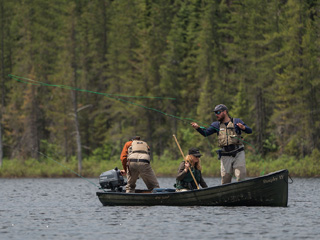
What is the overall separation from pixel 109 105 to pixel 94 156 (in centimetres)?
498

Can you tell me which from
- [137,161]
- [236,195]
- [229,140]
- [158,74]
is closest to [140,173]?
[137,161]

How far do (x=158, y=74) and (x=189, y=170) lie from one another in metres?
36.4

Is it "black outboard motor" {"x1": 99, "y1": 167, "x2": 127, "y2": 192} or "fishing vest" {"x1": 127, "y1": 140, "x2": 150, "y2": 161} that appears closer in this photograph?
"fishing vest" {"x1": 127, "y1": 140, "x2": 150, "y2": 161}

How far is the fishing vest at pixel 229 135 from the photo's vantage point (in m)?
17.5

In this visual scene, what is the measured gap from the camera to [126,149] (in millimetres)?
19781

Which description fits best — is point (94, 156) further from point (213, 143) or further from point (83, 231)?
point (83, 231)

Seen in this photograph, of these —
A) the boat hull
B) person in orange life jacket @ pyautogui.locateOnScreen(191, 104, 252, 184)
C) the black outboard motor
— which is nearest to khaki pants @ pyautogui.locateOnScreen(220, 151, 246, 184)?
person in orange life jacket @ pyautogui.locateOnScreen(191, 104, 252, 184)

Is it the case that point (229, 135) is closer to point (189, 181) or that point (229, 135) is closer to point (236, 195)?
point (236, 195)

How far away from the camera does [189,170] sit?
18.3 m

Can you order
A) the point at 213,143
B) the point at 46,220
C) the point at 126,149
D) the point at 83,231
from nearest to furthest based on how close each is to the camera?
1. the point at 83,231
2. the point at 46,220
3. the point at 126,149
4. the point at 213,143

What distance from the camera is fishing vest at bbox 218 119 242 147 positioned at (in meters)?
17.5

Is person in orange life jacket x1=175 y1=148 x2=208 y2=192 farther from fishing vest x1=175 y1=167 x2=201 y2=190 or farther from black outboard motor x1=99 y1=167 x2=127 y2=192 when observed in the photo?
black outboard motor x1=99 y1=167 x2=127 y2=192

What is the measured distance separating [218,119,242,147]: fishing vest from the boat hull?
3.37 feet

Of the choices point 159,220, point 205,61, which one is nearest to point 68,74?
point 205,61
